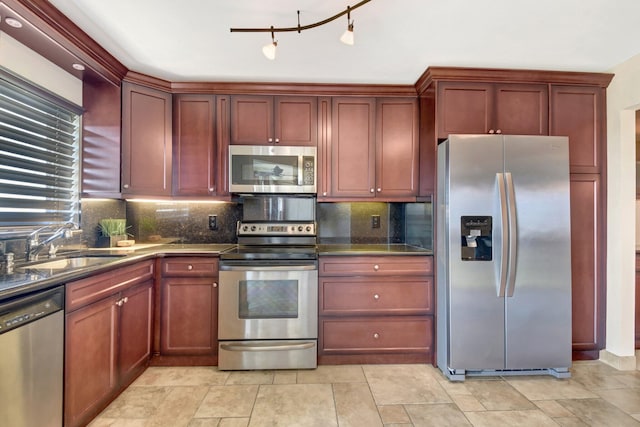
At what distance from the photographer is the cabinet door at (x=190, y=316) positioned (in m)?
2.45

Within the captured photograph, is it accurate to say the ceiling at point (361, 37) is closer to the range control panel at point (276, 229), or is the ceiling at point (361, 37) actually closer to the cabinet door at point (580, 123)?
the cabinet door at point (580, 123)

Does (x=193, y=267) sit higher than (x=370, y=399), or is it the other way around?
(x=193, y=267)

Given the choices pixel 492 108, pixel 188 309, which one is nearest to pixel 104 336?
pixel 188 309

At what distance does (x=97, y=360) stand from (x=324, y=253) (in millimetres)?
1602

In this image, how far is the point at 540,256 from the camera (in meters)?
2.29

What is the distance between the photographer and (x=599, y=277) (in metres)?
2.55

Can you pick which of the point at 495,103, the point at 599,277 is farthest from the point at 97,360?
the point at 599,277

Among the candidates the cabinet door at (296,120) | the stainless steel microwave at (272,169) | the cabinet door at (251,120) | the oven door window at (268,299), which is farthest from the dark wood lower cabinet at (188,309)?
the cabinet door at (296,120)

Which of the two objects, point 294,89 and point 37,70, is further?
point 294,89

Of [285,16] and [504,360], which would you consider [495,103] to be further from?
[504,360]

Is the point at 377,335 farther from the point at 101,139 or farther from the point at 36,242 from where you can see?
the point at 101,139

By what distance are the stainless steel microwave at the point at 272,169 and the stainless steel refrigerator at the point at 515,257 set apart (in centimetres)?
116

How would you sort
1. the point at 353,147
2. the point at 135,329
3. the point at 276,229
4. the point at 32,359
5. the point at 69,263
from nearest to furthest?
1. the point at 32,359
2. the point at 69,263
3. the point at 135,329
4. the point at 353,147
5. the point at 276,229

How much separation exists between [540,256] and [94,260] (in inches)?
124
